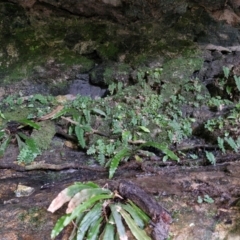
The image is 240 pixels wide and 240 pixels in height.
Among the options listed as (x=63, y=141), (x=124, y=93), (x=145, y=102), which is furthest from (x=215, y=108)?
(x=63, y=141)

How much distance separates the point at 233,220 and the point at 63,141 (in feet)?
11.5

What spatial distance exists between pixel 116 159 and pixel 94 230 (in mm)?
1738

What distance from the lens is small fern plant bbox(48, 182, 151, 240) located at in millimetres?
3338

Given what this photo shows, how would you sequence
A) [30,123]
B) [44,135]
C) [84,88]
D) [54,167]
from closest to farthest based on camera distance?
[54,167], [30,123], [44,135], [84,88]

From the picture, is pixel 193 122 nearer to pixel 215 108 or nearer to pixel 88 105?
pixel 215 108

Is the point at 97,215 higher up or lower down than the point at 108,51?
lower down

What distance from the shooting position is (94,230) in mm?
3373

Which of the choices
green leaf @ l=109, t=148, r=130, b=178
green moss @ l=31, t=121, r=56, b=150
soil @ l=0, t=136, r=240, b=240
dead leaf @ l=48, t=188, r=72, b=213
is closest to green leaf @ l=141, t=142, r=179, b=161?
soil @ l=0, t=136, r=240, b=240

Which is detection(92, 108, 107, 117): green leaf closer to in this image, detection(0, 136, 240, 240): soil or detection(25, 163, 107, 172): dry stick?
detection(0, 136, 240, 240): soil

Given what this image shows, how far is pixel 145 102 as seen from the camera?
21.8 ft

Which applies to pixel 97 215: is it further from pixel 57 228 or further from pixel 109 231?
pixel 57 228

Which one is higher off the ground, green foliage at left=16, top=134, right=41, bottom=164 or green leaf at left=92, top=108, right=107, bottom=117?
green leaf at left=92, top=108, right=107, bottom=117

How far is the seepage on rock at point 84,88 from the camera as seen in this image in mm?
7832

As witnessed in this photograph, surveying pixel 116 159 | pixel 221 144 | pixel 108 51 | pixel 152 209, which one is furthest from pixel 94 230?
pixel 108 51
